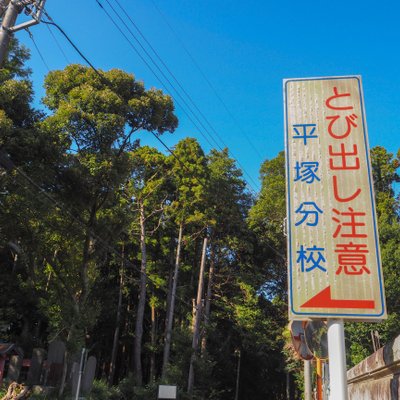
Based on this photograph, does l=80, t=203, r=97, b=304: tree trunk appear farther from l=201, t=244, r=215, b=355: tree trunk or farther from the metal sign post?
the metal sign post

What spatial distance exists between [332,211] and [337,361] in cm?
99

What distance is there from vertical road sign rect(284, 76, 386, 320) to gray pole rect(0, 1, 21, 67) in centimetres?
516

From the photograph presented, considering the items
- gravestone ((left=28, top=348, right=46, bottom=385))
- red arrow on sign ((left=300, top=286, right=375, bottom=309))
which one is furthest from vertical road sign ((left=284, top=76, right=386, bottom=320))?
gravestone ((left=28, top=348, right=46, bottom=385))

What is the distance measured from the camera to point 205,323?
74.4 feet

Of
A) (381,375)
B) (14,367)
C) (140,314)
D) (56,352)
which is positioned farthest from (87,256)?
(381,375)

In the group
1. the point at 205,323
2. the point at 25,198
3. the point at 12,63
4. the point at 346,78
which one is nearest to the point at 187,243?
the point at 205,323

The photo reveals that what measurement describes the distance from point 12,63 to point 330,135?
12.7 metres

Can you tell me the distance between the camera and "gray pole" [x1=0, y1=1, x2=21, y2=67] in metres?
6.52

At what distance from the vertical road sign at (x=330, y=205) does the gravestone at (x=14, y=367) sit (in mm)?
13588

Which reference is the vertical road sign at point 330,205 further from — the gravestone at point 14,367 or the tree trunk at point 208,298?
the tree trunk at point 208,298

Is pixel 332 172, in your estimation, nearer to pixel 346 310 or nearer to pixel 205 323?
pixel 346 310

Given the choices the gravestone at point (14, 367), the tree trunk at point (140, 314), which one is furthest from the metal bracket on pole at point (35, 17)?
the tree trunk at point (140, 314)

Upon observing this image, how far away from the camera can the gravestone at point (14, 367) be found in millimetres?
13425

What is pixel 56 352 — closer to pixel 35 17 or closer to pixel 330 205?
pixel 35 17
